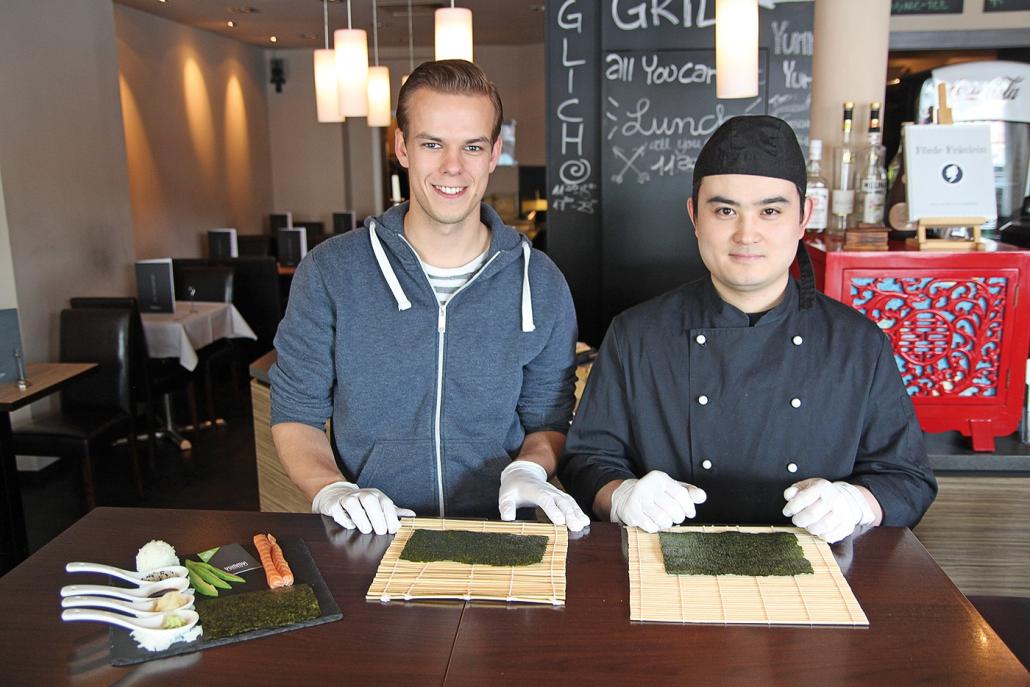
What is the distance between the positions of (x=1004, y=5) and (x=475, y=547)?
16.7 ft

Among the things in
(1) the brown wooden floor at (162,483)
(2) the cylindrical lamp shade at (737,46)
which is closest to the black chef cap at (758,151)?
(2) the cylindrical lamp shade at (737,46)

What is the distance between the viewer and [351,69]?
4.88 metres

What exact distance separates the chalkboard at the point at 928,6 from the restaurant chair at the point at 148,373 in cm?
456

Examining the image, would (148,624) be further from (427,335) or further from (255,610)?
(427,335)

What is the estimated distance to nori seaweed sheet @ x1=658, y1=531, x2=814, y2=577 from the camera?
4.14ft

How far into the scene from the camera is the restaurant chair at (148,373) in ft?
15.5

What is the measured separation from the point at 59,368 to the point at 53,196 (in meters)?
1.77

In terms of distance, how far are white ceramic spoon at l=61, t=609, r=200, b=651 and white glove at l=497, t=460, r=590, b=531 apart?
0.59 m

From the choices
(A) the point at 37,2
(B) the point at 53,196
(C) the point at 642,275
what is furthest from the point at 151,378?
(C) the point at 642,275

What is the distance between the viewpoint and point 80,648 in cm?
108

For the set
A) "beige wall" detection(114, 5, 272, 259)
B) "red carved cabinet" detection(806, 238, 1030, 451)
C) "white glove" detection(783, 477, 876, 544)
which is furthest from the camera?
"beige wall" detection(114, 5, 272, 259)

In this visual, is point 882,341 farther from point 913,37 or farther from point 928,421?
point 913,37

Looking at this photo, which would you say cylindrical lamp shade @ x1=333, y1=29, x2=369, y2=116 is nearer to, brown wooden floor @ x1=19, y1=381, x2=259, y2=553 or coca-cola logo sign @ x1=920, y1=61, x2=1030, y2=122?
brown wooden floor @ x1=19, y1=381, x2=259, y2=553

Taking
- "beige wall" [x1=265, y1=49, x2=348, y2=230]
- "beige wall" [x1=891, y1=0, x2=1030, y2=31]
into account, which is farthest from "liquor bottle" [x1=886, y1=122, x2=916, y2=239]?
"beige wall" [x1=265, y1=49, x2=348, y2=230]
